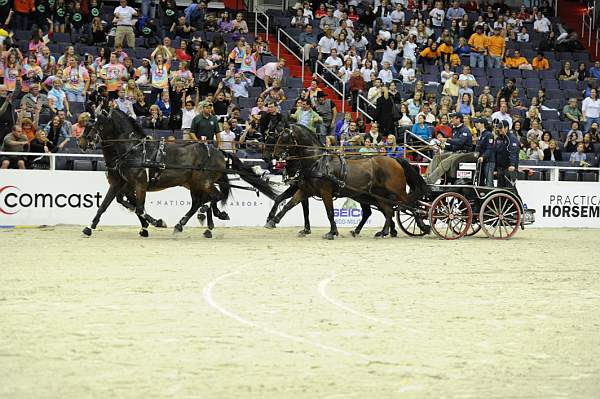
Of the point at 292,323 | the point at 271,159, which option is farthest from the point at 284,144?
the point at 292,323

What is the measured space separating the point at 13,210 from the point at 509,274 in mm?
9915

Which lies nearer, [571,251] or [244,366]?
[244,366]

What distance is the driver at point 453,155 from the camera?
18.9m

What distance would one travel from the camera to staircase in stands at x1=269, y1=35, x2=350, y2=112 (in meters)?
26.6

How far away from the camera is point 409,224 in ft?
66.5

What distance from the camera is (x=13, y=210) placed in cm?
1941

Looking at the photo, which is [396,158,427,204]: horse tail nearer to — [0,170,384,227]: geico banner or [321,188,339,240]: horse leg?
[321,188,339,240]: horse leg

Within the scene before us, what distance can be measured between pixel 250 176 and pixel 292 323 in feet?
31.8

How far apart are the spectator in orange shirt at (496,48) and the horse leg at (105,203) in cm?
1486

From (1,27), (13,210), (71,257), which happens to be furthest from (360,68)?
(71,257)

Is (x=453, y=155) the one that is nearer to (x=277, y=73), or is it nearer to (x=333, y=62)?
(x=277, y=73)

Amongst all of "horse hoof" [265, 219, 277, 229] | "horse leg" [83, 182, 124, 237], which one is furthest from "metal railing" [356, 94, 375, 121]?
"horse leg" [83, 182, 124, 237]

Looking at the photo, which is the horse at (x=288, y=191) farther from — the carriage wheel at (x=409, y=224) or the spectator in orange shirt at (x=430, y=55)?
the spectator in orange shirt at (x=430, y=55)

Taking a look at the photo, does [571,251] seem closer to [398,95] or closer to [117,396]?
[398,95]
